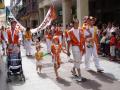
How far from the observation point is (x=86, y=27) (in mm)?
13211

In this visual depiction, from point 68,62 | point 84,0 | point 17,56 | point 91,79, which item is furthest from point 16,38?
point 84,0

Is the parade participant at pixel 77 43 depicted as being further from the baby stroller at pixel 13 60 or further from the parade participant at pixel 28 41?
the parade participant at pixel 28 41

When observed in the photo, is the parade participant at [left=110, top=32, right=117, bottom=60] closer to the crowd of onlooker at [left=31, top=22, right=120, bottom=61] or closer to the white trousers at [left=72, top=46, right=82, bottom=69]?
the crowd of onlooker at [left=31, top=22, right=120, bottom=61]

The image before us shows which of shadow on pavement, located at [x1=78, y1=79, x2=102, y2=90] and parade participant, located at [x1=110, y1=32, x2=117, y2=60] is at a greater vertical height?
parade participant, located at [x1=110, y1=32, x2=117, y2=60]

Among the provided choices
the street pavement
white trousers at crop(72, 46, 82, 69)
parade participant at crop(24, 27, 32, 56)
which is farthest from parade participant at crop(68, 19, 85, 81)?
parade participant at crop(24, 27, 32, 56)

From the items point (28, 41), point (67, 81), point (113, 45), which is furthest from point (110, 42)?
point (28, 41)

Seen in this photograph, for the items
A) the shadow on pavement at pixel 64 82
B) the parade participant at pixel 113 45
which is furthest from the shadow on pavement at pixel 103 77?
the parade participant at pixel 113 45

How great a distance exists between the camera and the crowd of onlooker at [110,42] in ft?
53.0

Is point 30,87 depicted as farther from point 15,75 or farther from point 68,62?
point 68,62

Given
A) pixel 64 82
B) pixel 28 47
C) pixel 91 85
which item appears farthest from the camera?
pixel 28 47

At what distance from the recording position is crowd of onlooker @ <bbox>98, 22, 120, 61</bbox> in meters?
16.2

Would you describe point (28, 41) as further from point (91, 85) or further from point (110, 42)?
point (91, 85)

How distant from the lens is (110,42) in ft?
53.8

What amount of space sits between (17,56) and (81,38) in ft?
6.98
